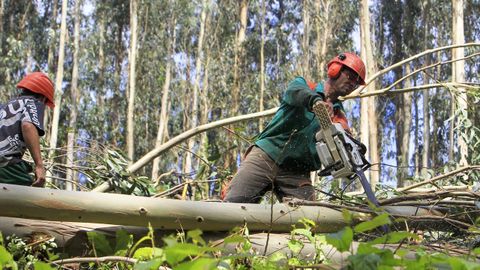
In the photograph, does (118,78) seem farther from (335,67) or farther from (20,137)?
(335,67)

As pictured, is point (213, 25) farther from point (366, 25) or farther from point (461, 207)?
point (461, 207)

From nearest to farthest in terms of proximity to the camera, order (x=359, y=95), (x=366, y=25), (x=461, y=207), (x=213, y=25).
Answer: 1. (x=461, y=207)
2. (x=359, y=95)
3. (x=366, y=25)
4. (x=213, y=25)

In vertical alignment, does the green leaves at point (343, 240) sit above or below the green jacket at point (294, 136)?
below

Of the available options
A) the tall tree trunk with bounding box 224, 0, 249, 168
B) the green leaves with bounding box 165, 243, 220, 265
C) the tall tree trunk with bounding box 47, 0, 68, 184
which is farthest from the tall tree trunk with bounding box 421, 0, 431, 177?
the green leaves with bounding box 165, 243, 220, 265

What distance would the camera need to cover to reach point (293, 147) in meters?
3.88

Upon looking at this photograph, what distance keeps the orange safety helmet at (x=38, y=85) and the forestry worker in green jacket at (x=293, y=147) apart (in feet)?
4.01

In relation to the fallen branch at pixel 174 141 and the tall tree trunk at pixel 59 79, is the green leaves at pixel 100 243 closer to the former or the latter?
the fallen branch at pixel 174 141

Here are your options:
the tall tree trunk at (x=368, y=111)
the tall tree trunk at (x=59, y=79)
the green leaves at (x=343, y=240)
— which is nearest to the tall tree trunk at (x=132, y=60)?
the tall tree trunk at (x=59, y=79)

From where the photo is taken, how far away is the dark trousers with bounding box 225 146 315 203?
3.84m

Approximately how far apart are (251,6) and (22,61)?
982cm

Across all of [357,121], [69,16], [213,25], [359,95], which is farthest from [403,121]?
[359,95]

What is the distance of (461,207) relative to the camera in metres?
3.49

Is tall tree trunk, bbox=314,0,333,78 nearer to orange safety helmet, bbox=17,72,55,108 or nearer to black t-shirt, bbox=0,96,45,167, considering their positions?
orange safety helmet, bbox=17,72,55,108

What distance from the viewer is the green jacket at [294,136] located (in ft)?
12.6
